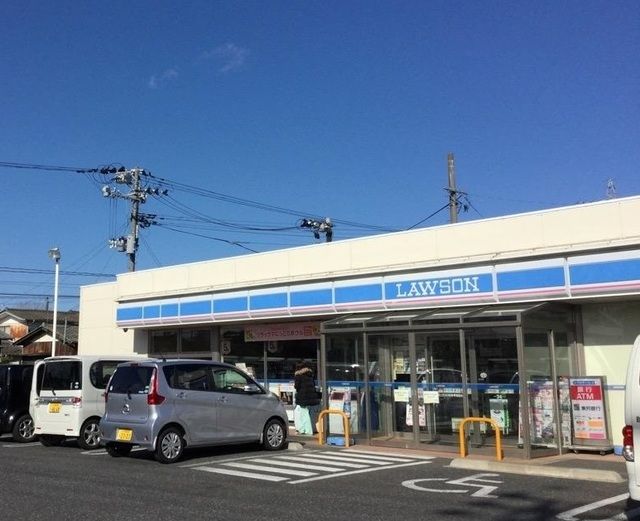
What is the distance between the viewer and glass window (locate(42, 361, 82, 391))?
43.7ft

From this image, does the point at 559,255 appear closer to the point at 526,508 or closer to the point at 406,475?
the point at 406,475

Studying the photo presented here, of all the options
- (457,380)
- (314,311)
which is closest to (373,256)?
(314,311)

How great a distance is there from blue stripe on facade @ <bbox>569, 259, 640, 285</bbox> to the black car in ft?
38.8

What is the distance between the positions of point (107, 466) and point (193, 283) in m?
8.92

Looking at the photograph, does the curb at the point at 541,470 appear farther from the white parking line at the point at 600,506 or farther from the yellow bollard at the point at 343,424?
the yellow bollard at the point at 343,424

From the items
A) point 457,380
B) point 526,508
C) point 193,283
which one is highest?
point 193,283

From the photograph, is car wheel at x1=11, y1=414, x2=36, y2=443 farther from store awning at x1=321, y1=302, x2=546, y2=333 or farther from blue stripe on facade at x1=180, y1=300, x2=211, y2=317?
store awning at x1=321, y1=302, x2=546, y2=333

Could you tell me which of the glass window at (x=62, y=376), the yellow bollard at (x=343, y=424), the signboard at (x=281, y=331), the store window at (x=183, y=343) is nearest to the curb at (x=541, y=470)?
the yellow bollard at (x=343, y=424)

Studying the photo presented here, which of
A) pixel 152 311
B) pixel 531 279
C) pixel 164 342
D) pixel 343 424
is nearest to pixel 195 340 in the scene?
pixel 164 342

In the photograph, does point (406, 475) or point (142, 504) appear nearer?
point (142, 504)

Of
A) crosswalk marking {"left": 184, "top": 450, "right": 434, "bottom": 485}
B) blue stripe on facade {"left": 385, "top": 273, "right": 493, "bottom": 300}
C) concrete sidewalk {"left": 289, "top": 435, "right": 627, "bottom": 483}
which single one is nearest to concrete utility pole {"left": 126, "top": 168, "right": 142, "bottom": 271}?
blue stripe on facade {"left": 385, "top": 273, "right": 493, "bottom": 300}

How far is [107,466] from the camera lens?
35.2ft

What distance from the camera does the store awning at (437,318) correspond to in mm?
12242

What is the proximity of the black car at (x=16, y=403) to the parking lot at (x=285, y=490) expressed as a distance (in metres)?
3.01
